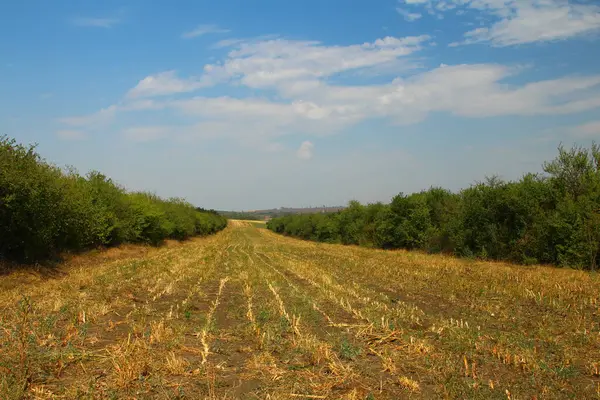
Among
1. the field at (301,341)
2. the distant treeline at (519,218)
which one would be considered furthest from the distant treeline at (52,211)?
the distant treeline at (519,218)

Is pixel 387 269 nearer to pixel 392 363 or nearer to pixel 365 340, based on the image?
pixel 365 340

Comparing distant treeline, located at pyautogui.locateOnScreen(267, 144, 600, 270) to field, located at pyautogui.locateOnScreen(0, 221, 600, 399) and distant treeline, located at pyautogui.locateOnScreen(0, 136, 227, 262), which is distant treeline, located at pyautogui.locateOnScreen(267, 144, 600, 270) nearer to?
field, located at pyautogui.locateOnScreen(0, 221, 600, 399)

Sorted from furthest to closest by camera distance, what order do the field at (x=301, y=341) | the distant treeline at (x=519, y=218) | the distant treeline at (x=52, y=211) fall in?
the distant treeline at (x=519, y=218)
the distant treeline at (x=52, y=211)
the field at (x=301, y=341)

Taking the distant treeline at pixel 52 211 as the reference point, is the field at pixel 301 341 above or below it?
below

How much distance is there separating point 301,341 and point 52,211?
59.2ft

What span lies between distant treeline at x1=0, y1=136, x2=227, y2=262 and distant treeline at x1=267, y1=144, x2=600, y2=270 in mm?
27928

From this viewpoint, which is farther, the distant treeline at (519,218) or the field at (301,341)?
the distant treeline at (519,218)

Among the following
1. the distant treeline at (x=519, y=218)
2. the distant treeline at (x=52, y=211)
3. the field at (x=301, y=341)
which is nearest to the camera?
the field at (x=301, y=341)

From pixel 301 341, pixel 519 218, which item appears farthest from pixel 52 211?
pixel 519 218

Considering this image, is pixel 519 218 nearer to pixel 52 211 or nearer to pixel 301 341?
pixel 301 341

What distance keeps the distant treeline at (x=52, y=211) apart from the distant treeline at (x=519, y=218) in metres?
27.9

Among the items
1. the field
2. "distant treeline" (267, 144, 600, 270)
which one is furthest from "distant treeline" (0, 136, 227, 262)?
"distant treeline" (267, 144, 600, 270)

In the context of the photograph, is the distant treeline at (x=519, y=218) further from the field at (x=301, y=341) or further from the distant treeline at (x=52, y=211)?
the distant treeline at (x=52, y=211)

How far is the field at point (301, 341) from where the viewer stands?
6.57 meters
